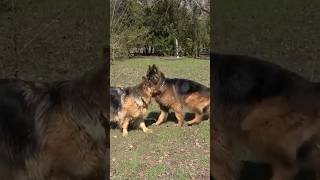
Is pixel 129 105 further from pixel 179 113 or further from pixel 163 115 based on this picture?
pixel 179 113

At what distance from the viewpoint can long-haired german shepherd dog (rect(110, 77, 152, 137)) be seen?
20.0ft

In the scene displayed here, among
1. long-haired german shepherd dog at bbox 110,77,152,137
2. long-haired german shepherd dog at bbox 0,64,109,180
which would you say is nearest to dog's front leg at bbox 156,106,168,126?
long-haired german shepherd dog at bbox 110,77,152,137

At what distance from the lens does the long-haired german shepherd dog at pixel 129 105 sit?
6105mm

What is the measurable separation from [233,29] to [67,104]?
21.3ft

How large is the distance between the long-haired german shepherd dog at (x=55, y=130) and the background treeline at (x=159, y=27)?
22.4 feet

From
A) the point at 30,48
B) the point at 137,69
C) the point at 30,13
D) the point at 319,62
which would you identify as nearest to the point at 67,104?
the point at 30,13

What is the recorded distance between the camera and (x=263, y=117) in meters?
2.76

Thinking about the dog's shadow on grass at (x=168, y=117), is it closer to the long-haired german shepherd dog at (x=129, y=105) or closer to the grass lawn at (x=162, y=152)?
the grass lawn at (x=162, y=152)

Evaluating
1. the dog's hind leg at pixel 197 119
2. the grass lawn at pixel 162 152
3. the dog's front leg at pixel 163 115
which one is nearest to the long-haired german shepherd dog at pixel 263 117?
the grass lawn at pixel 162 152

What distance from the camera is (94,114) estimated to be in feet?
9.13

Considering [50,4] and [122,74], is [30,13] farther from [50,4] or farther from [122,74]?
[122,74]

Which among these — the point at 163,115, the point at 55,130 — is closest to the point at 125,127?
the point at 163,115

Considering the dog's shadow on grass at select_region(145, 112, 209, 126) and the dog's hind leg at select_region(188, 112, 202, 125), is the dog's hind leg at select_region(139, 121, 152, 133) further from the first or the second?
the dog's hind leg at select_region(188, 112, 202, 125)

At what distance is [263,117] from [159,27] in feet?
29.5
